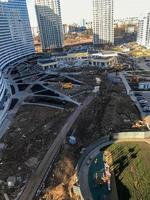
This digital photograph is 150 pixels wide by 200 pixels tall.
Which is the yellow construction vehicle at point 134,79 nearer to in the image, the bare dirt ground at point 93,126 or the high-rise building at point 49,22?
the bare dirt ground at point 93,126

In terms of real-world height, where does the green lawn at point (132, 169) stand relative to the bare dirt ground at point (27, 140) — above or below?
below

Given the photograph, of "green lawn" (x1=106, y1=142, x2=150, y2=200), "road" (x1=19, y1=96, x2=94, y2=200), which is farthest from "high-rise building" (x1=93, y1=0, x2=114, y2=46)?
"green lawn" (x1=106, y1=142, x2=150, y2=200)

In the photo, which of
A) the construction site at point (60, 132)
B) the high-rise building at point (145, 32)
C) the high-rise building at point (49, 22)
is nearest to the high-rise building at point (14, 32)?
the high-rise building at point (49, 22)

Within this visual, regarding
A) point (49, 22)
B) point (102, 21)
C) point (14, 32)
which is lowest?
point (14, 32)

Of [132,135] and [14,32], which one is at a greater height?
[14,32]

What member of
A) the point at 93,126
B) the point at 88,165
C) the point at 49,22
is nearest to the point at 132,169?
the point at 88,165

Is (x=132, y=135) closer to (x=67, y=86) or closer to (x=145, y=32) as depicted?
(x=67, y=86)

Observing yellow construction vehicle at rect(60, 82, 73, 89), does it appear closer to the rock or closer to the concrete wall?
the concrete wall
